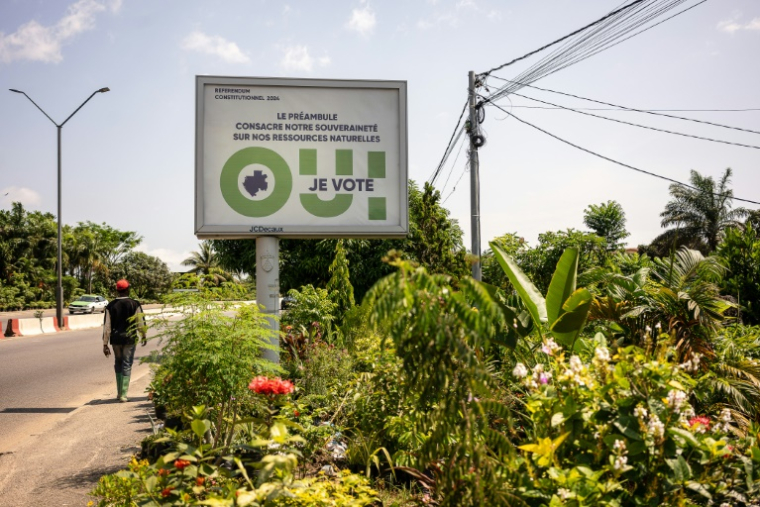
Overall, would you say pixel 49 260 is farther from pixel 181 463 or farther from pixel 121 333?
pixel 181 463

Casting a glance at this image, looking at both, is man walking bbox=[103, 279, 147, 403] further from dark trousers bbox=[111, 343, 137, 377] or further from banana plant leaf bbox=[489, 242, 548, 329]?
banana plant leaf bbox=[489, 242, 548, 329]

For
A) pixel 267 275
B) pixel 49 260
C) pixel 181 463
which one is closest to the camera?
pixel 181 463

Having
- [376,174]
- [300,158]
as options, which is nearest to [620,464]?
[376,174]

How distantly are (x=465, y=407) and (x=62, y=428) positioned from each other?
6459 millimetres

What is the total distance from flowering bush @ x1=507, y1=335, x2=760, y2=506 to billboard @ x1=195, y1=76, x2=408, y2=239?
5468mm

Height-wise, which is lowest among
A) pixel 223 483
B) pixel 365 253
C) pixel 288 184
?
pixel 223 483

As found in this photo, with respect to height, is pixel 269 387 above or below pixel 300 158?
below

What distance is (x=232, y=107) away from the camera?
8555mm

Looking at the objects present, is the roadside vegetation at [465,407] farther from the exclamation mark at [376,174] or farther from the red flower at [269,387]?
the exclamation mark at [376,174]

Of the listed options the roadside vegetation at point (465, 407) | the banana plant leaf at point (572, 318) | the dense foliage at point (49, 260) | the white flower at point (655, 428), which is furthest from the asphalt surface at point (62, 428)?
the dense foliage at point (49, 260)

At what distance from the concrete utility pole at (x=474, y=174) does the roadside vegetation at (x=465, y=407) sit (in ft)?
20.1

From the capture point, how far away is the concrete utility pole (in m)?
14.0

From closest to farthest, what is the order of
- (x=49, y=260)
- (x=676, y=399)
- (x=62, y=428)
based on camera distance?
(x=676, y=399) → (x=62, y=428) → (x=49, y=260)

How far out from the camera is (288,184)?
8.62 m
